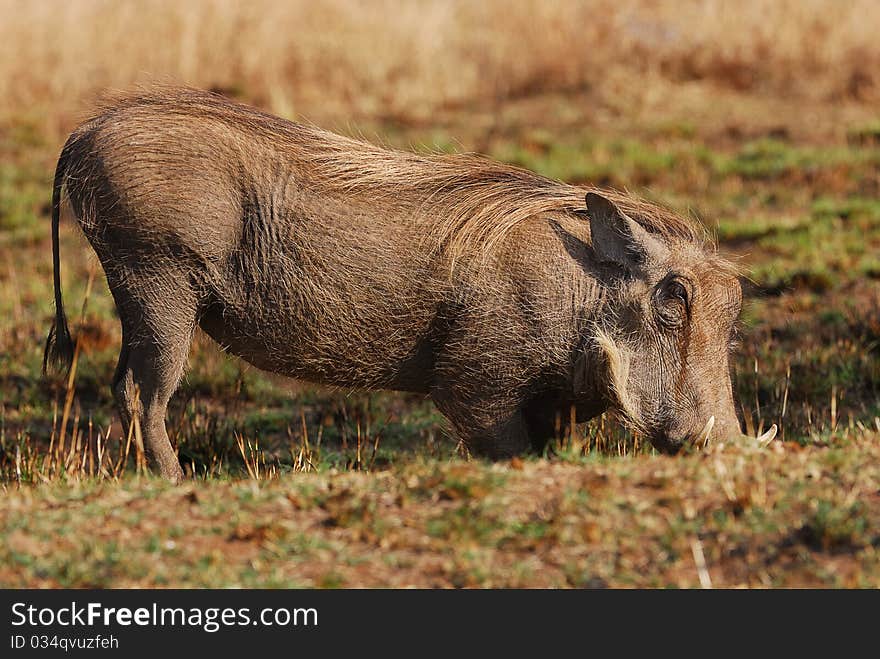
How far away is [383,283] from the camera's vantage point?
189 inches

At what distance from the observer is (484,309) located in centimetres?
475

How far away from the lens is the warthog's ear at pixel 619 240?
4785 mm

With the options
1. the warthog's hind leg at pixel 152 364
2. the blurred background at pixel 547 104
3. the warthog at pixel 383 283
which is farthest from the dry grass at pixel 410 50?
the warthog's hind leg at pixel 152 364

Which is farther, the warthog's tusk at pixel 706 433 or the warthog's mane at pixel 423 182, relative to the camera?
the warthog's mane at pixel 423 182

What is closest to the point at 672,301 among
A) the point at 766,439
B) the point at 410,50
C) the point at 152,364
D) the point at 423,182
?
the point at 766,439

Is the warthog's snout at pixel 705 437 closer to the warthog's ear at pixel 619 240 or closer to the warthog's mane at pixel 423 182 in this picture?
the warthog's ear at pixel 619 240

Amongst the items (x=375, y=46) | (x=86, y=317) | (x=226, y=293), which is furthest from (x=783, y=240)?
(x=375, y=46)

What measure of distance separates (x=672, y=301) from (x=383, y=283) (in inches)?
39.6

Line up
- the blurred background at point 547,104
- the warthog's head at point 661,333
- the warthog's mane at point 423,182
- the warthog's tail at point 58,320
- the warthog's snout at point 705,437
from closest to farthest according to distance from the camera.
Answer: the warthog's snout at point 705,437 < the warthog's head at point 661,333 < the warthog's mane at point 423,182 < the warthog's tail at point 58,320 < the blurred background at point 547,104

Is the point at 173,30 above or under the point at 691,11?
under

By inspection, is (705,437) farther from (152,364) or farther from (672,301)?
(152,364)

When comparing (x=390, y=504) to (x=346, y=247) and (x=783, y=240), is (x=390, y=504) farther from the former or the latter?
(x=783, y=240)

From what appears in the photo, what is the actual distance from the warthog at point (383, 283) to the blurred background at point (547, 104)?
6.23ft

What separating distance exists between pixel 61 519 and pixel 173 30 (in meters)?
10.2
